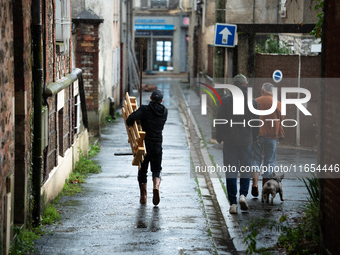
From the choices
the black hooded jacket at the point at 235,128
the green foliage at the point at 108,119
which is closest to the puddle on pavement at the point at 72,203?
the black hooded jacket at the point at 235,128

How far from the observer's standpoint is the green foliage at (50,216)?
7.78 m

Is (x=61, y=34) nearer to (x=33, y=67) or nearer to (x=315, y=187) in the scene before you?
(x=33, y=67)

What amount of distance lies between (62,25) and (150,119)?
2734 millimetres

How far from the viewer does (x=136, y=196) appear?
9602 mm

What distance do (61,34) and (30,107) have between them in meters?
3.09

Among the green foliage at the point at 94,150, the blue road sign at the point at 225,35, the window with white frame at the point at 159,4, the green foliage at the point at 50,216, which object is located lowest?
the green foliage at the point at 94,150

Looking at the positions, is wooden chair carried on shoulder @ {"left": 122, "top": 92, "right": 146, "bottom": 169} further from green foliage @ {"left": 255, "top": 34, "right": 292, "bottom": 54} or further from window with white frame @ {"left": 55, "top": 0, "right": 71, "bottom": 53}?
green foliage @ {"left": 255, "top": 34, "right": 292, "bottom": 54}

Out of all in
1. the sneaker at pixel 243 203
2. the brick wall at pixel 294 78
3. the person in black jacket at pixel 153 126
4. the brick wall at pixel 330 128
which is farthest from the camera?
the brick wall at pixel 294 78

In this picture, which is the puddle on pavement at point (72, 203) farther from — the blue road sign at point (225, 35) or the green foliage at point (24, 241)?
the blue road sign at point (225, 35)

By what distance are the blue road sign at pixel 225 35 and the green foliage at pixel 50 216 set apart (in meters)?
7.09

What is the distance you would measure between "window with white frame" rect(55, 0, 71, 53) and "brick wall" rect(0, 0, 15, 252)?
11.2 feet

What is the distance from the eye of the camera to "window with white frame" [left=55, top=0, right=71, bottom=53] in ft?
32.0

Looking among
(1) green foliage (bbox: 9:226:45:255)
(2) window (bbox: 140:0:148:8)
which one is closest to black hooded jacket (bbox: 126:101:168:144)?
(1) green foliage (bbox: 9:226:45:255)

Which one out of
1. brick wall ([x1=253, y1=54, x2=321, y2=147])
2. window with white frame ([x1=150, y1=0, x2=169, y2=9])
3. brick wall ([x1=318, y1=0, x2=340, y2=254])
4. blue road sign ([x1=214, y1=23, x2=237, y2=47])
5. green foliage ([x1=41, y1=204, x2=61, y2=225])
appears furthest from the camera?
window with white frame ([x1=150, y1=0, x2=169, y2=9])
